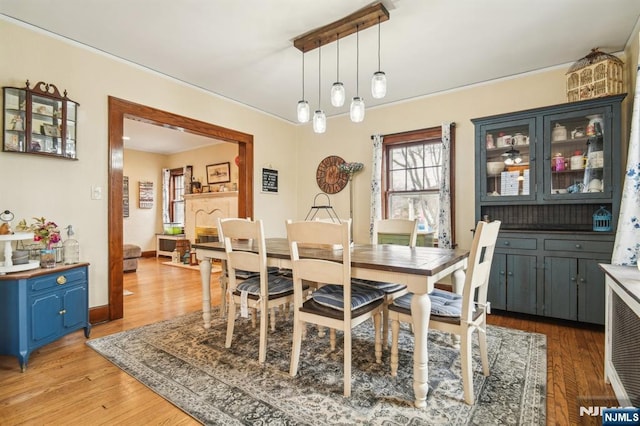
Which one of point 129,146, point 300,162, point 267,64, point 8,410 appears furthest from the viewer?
point 129,146

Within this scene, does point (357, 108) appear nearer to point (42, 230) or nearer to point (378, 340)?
point (378, 340)

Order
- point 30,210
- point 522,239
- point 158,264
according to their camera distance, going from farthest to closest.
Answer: point 158,264 < point 522,239 < point 30,210

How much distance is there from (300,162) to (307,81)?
183cm

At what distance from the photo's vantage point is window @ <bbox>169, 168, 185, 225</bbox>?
25.9 feet

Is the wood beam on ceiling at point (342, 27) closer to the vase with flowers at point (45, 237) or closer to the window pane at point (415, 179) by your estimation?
the window pane at point (415, 179)

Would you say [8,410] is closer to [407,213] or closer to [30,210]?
[30,210]

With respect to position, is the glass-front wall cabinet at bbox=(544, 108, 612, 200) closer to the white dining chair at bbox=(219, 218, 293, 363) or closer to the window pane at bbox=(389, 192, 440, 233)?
the window pane at bbox=(389, 192, 440, 233)

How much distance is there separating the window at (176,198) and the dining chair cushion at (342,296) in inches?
267

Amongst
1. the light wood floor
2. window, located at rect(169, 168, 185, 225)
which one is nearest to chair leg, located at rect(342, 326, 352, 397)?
the light wood floor

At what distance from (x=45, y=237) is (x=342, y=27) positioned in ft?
9.51

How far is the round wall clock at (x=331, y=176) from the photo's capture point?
4.85 meters

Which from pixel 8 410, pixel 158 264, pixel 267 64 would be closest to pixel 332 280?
pixel 8 410

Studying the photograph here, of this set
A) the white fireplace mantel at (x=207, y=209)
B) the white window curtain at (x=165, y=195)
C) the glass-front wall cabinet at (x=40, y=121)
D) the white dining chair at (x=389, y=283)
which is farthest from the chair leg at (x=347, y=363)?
the white window curtain at (x=165, y=195)

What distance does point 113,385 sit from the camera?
1.90m
